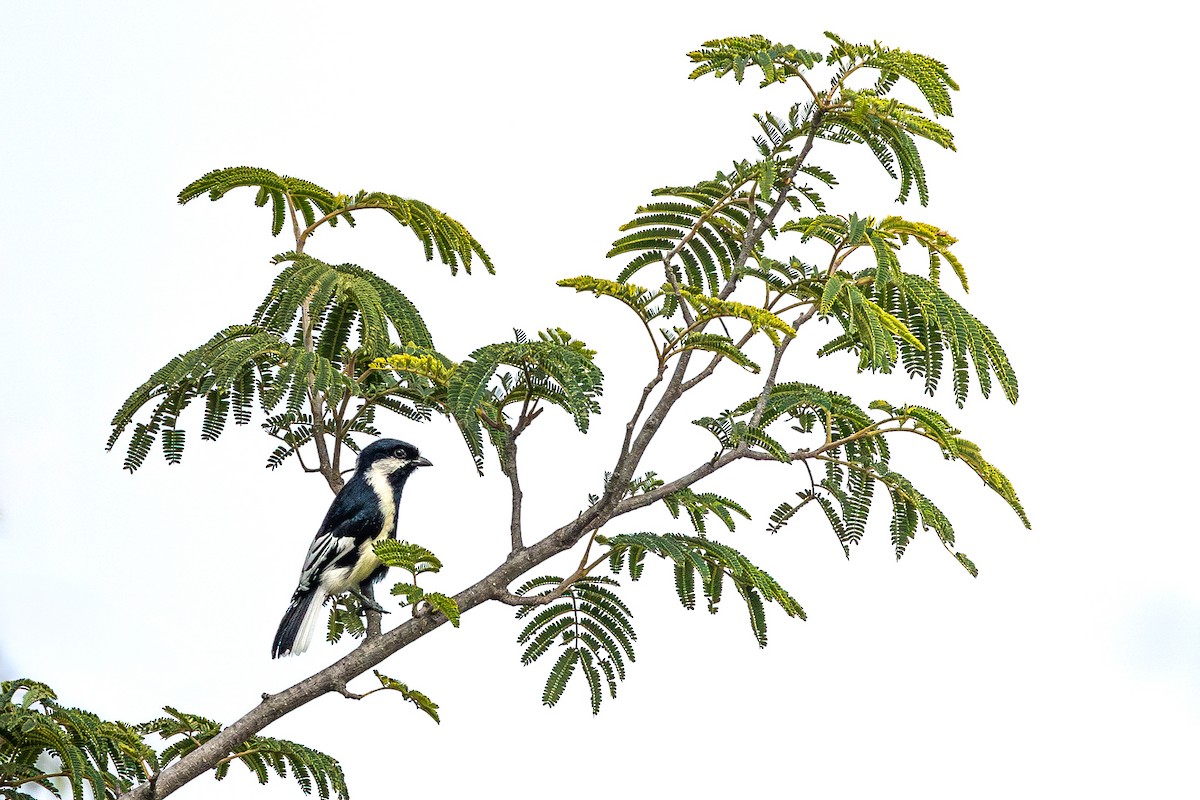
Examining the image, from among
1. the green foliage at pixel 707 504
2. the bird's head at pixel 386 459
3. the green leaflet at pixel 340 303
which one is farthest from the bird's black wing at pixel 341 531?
the green foliage at pixel 707 504

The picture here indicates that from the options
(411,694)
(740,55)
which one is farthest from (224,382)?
(740,55)

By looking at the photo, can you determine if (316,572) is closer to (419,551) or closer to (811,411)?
(419,551)

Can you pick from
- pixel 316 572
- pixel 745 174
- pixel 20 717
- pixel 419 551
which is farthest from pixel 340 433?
pixel 745 174

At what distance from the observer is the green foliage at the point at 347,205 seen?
5.62 meters

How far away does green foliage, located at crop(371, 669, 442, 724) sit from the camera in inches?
203

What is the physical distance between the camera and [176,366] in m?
5.22

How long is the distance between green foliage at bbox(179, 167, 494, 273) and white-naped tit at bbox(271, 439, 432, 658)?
0.88m

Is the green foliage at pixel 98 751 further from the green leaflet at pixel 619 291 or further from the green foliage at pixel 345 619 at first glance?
the green leaflet at pixel 619 291

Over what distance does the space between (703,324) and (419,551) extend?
1.28 m

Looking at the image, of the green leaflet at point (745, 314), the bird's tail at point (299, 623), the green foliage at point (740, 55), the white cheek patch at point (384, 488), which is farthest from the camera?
the white cheek patch at point (384, 488)

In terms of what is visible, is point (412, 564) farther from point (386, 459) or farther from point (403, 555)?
point (386, 459)

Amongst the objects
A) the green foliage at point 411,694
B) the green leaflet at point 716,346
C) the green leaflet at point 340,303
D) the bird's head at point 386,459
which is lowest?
the green foliage at point 411,694

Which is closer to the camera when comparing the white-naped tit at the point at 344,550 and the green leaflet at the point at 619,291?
the green leaflet at the point at 619,291

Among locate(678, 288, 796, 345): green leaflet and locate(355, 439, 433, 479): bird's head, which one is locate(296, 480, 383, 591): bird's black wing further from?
locate(678, 288, 796, 345): green leaflet
